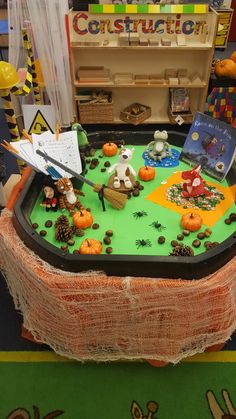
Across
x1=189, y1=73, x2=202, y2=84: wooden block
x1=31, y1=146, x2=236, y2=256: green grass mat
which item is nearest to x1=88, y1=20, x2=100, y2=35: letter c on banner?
x1=189, y1=73, x2=202, y2=84: wooden block

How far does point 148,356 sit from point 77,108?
238 cm

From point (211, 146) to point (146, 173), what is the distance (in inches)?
12.7

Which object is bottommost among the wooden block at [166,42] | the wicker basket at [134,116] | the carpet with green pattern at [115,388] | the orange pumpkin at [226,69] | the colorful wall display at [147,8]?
the carpet with green pattern at [115,388]

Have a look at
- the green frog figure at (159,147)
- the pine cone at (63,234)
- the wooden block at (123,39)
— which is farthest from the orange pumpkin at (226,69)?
the pine cone at (63,234)

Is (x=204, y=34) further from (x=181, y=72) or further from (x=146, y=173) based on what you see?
(x=146, y=173)

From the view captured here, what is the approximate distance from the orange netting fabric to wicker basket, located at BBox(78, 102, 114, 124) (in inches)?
75.5

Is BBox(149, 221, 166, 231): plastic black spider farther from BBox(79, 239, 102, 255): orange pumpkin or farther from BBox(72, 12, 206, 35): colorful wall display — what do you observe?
BBox(72, 12, 206, 35): colorful wall display

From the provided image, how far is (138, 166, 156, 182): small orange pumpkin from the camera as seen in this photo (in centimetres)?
155

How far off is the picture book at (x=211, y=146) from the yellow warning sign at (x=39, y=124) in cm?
72

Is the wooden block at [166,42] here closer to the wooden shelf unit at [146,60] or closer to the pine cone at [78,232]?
the wooden shelf unit at [146,60]

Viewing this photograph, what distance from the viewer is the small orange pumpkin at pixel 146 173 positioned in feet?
5.10

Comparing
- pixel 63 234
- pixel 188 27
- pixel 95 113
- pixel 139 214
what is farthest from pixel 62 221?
pixel 188 27

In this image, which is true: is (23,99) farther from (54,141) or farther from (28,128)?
(54,141)

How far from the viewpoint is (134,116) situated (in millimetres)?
3064
